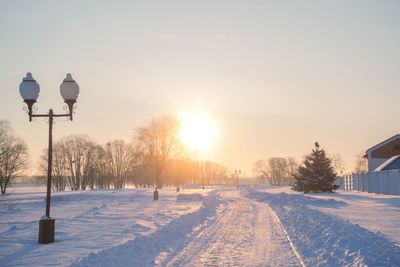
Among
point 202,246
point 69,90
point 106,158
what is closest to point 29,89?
point 69,90

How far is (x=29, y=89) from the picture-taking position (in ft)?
43.3

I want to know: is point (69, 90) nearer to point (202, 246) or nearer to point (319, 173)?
point (202, 246)

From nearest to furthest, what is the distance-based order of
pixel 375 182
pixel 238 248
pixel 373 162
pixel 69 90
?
pixel 238 248 < pixel 69 90 < pixel 375 182 < pixel 373 162

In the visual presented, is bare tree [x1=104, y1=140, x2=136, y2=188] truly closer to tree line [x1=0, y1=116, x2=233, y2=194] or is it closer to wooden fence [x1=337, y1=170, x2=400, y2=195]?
tree line [x1=0, y1=116, x2=233, y2=194]

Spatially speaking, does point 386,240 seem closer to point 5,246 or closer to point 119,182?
point 5,246

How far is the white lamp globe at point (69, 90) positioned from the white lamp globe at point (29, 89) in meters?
0.75

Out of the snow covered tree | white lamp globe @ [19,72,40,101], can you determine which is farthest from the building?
white lamp globe @ [19,72,40,101]

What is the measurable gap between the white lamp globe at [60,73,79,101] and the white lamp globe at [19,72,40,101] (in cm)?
75

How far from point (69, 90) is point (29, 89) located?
118 centimetres

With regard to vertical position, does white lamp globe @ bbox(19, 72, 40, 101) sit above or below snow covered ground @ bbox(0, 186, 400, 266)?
above

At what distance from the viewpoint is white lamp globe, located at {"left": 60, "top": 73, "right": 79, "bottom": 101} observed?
13.3m

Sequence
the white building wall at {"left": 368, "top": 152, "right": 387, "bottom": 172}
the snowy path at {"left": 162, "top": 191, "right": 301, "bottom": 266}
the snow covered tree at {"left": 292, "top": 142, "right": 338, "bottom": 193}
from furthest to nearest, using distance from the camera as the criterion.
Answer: the white building wall at {"left": 368, "top": 152, "right": 387, "bottom": 172}
the snow covered tree at {"left": 292, "top": 142, "right": 338, "bottom": 193}
the snowy path at {"left": 162, "top": 191, "right": 301, "bottom": 266}

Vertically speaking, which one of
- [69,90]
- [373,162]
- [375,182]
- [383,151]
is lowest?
[375,182]

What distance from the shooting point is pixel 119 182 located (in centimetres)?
11606
